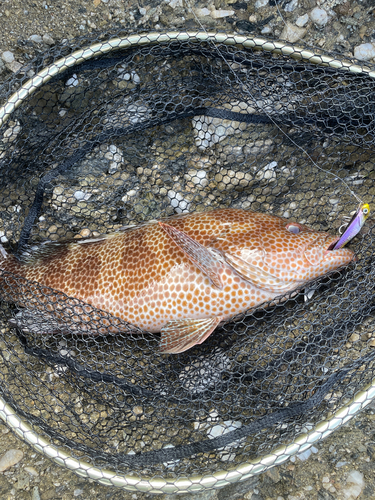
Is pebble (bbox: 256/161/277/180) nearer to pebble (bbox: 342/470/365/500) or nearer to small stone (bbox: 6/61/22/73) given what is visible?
small stone (bbox: 6/61/22/73)

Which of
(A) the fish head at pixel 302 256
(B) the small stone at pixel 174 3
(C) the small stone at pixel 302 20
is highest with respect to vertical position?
(B) the small stone at pixel 174 3

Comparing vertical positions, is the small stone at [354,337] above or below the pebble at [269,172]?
below

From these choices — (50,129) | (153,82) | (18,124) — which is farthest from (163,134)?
(18,124)

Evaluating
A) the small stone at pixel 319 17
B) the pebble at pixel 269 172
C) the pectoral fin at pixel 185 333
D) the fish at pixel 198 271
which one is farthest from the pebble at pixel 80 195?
the small stone at pixel 319 17

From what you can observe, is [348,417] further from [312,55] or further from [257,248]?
[312,55]

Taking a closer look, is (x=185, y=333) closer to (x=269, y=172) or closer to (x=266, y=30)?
(x=269, y=172)

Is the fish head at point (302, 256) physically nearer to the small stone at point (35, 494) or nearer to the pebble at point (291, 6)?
the pebble at point (291, 6)

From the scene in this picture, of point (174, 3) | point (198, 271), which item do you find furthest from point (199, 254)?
point (174, 3)
